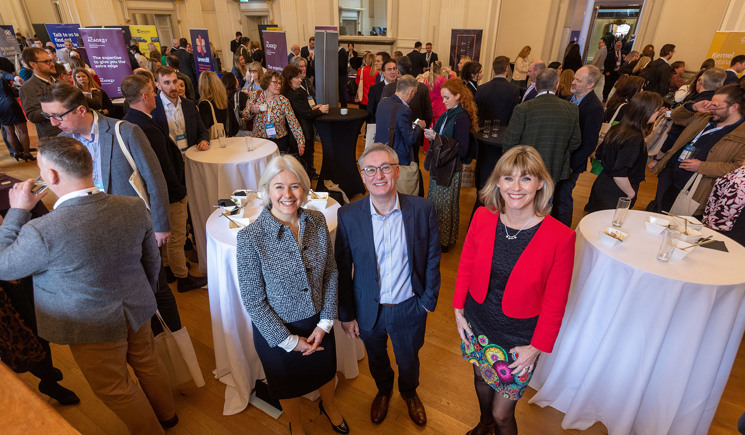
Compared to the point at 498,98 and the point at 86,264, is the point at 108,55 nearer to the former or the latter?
the point at 498,98

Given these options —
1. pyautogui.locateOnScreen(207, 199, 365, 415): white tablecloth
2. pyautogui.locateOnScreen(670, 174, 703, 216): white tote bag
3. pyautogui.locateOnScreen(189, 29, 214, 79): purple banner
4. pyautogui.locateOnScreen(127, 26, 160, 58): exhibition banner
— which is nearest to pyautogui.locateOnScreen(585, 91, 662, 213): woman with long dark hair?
pyautogui.locateOnScreen(670, 174, 703, 216): white tote bag

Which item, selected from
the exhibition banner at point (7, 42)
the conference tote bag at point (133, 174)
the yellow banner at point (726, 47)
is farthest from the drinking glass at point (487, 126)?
the exhibition banner at point (7, 42)

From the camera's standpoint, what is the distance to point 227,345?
2.13m

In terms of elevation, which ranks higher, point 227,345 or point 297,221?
point 297,221

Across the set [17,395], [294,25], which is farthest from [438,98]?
[294,25]

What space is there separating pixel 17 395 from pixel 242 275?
0.73 metres

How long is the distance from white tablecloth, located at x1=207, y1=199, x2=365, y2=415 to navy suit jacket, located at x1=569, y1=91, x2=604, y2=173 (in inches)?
99.1

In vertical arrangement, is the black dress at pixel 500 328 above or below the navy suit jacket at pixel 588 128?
below

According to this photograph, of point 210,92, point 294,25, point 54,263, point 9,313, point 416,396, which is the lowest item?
point 416,396

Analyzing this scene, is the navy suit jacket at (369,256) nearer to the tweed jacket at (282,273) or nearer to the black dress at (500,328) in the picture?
the tweed jacket at (282,273)

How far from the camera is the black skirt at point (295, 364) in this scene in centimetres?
169

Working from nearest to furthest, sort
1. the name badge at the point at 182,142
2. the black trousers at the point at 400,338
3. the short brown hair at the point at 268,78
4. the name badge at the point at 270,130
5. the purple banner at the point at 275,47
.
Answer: the black trousers at the point at 400,338, the name badge at the point at 182,142, the short brown hair at the point at 268,78, the name badge at the point at 270,130, the purple banner at the point at 275,47

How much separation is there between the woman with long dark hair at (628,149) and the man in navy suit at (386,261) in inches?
82.3

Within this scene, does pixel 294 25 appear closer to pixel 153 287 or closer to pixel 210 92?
pixel 210 92
